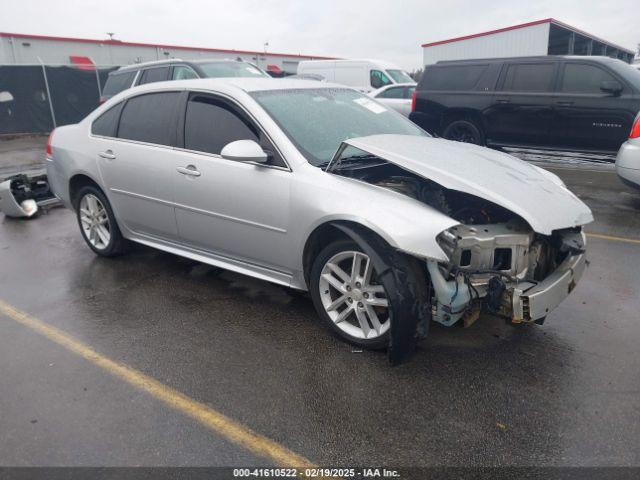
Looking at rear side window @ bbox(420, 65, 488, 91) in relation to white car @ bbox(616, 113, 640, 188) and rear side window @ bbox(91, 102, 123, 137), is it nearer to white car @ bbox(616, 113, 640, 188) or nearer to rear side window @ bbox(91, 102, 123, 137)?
white car @ bbox(616, 113, 640, 188)

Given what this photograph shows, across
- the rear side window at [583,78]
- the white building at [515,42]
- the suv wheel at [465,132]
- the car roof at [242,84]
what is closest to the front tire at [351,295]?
the car roof at [242,84]

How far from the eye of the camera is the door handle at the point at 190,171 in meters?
4.04

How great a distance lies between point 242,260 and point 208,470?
182 centimetres

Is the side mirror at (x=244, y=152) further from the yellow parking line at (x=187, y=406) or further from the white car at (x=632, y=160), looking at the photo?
the white car at (x=632, y=160)

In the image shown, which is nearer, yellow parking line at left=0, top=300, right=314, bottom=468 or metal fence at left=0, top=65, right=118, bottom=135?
yellow parking line at left=0, top=300, right=314, bottom=468

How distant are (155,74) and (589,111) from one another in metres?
8.20

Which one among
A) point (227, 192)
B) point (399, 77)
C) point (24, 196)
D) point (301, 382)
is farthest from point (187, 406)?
point (399, 77)

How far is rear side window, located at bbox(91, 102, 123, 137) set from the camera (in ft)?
16.1

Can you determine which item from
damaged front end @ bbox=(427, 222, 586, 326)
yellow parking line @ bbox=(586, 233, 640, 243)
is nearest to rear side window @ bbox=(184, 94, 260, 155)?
damaged front end @ bbox=(427, 222, 586, 326)

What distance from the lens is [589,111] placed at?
27.2 ft

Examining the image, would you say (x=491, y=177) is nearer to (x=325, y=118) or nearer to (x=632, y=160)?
(x=325, y=118)

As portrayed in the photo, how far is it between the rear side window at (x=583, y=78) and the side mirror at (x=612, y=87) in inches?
5.7

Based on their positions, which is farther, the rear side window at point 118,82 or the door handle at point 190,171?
the rear side window at point 118,82

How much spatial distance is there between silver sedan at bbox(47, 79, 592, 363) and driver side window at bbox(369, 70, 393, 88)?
13132mm
